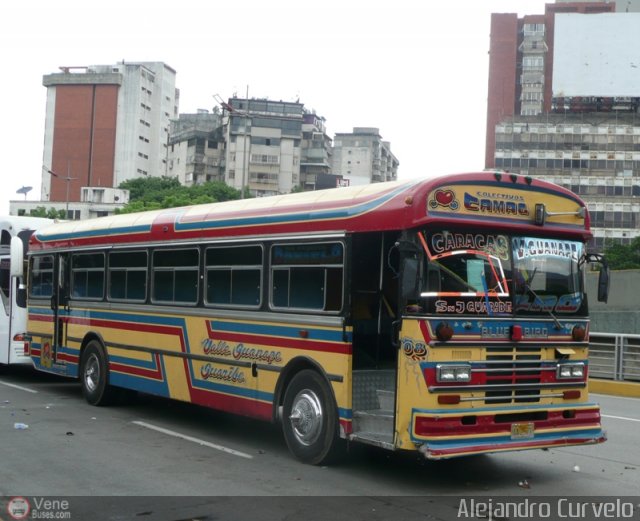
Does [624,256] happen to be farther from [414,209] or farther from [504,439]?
[414,209]

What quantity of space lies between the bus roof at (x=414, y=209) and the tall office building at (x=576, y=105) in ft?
243

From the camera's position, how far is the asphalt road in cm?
791

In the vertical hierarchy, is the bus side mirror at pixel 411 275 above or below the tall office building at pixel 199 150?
below

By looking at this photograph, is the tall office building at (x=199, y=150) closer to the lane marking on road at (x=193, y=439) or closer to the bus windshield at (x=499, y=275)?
the lane marking on road at (x=193, y=439)

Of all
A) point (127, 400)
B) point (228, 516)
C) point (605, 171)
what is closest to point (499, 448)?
point (228, 516)

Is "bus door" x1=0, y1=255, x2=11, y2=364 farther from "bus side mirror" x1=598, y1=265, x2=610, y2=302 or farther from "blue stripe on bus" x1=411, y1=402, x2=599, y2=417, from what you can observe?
"bus side mirror" x1=598, y1=265, x2=610, y2=302

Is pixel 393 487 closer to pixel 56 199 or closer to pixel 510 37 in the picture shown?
pixel 510 37

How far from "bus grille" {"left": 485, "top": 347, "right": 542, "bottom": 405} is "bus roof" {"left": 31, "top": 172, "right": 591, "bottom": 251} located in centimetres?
125

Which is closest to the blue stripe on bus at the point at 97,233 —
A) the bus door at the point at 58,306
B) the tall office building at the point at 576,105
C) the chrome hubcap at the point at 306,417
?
the bus door at the point at 58,306

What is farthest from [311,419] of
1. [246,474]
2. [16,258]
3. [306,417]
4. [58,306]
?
[16,258]

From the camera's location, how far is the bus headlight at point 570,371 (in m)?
9.14

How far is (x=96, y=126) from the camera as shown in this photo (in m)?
137

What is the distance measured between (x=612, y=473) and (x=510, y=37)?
119584mm

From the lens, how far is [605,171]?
99375 millimetres
